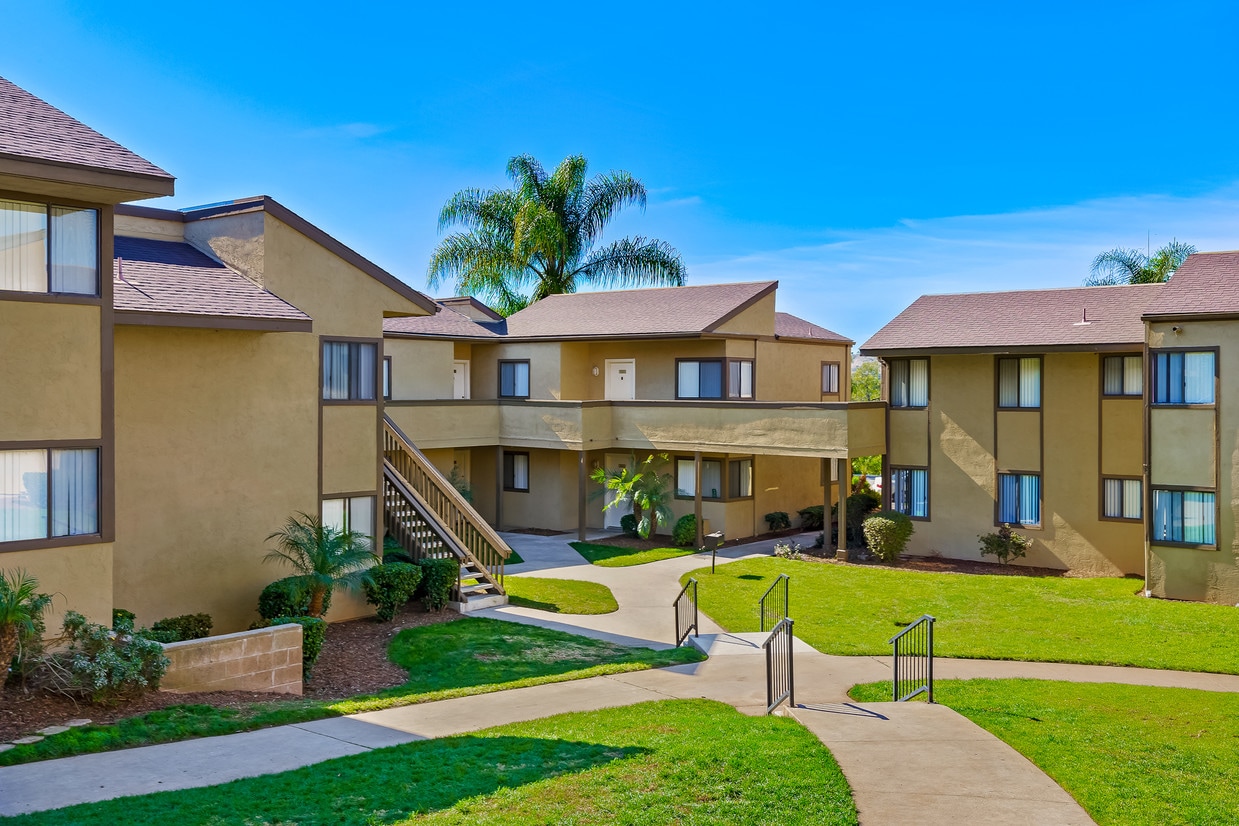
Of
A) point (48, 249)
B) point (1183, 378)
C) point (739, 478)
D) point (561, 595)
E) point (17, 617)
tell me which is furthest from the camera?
point (739, 478)

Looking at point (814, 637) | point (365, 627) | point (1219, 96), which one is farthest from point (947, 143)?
point (365, 627)

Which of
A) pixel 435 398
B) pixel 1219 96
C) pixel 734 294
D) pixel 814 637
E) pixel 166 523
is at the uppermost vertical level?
pixel 1219 96

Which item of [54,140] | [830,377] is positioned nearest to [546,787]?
[54,140]

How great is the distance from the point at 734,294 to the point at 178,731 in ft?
79.8

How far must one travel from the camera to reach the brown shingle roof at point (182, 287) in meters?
15.6

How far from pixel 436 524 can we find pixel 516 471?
1125cm

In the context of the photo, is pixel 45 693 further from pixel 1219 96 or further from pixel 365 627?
pixel 1219 96

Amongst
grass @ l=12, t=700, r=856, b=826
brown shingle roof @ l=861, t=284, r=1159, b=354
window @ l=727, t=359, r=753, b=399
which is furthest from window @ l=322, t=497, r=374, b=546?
brown shingle roof @ l=861, t=284, r=1159, b=354

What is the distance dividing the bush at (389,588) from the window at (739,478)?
43.1ft

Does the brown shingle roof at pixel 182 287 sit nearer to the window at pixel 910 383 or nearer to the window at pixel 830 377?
the window at pixel 910 383

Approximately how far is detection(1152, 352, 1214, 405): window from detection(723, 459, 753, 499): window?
1181 cm

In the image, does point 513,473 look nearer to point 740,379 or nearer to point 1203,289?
point 740,379

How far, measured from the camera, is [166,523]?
1661 centimetres

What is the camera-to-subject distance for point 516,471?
33.4m
